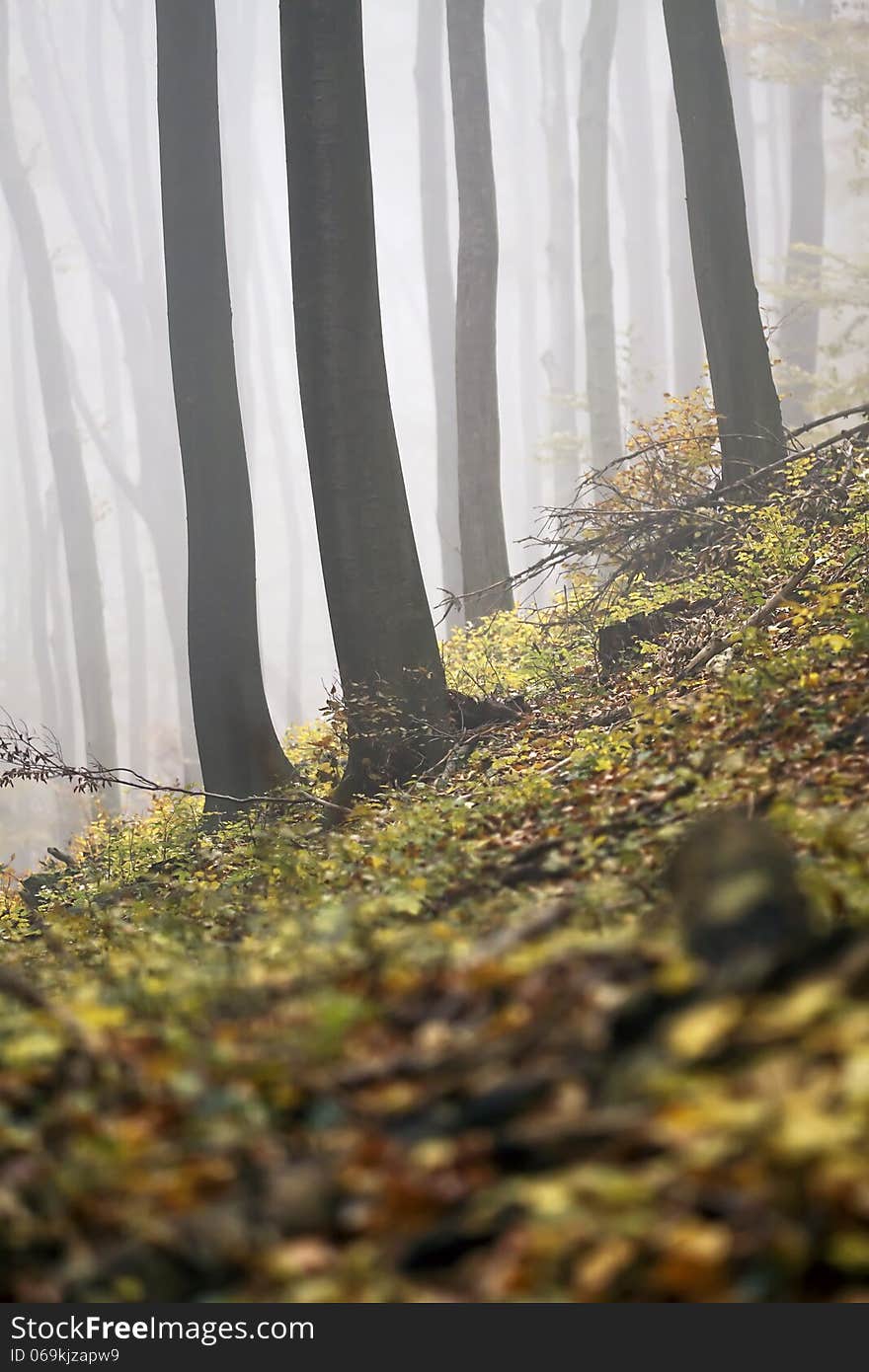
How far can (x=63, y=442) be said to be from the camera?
96.1ft

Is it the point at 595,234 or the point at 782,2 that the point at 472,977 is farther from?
the point at 782,2

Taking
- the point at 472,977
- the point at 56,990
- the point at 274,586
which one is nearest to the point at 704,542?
the point at 56,990

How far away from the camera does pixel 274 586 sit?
2414 inches

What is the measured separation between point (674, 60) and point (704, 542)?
15.2 ft

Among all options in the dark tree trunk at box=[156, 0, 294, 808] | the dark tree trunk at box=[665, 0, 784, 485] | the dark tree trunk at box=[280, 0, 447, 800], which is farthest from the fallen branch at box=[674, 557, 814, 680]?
the dark tree trunk at box=[156, 0, 294, 808]

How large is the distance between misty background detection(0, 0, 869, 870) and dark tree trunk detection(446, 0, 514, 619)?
8.24 meters

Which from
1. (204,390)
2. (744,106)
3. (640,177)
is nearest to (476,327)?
(204,390)

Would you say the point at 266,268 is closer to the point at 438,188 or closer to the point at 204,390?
the point at 438,188

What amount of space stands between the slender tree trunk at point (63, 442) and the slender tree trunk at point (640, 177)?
15679 mm

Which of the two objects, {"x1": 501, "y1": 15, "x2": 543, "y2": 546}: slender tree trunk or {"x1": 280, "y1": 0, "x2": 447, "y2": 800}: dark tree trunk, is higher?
{"x1": 501, "y1": 15, "x2": 543, "y2": 546}: slender tree trunk

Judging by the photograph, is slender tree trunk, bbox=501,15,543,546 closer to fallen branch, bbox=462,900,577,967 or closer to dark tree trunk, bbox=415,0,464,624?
dark tree trunk, bbox=415,0,464,624

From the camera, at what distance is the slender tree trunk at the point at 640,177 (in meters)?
36.1

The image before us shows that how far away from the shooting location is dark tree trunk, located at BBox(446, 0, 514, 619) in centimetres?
1371

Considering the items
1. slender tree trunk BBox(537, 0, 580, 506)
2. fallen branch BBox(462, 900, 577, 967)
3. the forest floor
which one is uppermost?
slender tree trunk BBox(537, 0, 580, 506)
